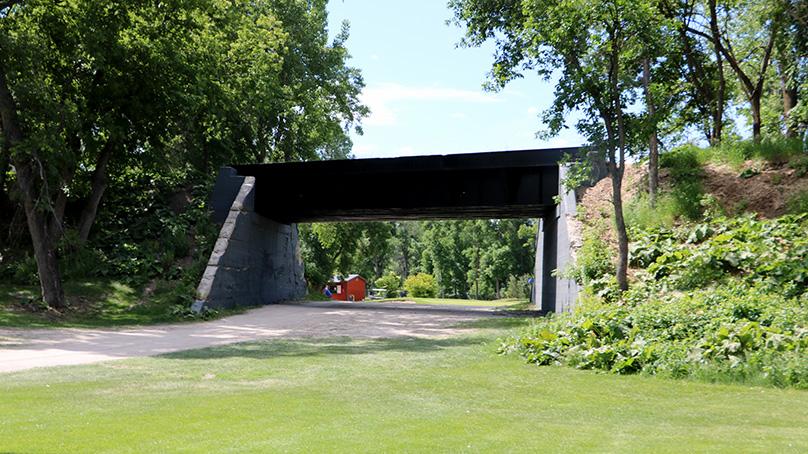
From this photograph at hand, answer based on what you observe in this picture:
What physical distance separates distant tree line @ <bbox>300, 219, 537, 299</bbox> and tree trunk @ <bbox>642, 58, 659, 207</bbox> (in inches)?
1318

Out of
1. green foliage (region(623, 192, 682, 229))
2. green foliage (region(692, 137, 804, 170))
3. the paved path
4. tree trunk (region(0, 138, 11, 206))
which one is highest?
green foliage (region(692, 137, 804, 170))

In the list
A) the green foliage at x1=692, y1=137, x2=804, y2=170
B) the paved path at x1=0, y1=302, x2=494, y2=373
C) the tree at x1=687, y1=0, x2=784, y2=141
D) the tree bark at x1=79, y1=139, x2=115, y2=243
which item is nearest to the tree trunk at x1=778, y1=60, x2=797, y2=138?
the tree at x1=687, y1=0, x2=784, y2=141

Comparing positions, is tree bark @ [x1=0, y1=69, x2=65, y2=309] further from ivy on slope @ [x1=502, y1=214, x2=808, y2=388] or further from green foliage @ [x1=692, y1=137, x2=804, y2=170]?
green foliage @ [x1=692, y1=137, x2=804, y2=170]

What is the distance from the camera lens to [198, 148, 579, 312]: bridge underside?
2316cm

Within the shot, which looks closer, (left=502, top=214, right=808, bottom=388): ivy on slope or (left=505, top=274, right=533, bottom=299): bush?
(left=502, top=214, right=808, bottom=388): ivy on slope

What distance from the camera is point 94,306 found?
2052cm

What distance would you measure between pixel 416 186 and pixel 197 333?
11.6 metres

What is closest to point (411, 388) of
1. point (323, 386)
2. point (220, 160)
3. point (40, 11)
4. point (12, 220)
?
point (323, 386)

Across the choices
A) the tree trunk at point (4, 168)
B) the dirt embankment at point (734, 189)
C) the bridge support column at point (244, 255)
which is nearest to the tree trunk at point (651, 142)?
the dirt embankment at point (734, 189)

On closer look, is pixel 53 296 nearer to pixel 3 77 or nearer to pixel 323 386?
pixel 3 77

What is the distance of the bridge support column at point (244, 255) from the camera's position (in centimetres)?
2283

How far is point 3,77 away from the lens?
18.6 metres

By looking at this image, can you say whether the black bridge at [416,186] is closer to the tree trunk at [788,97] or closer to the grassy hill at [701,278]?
the grassy hill at [701,278]

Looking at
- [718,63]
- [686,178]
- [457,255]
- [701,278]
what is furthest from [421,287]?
[701,278]
